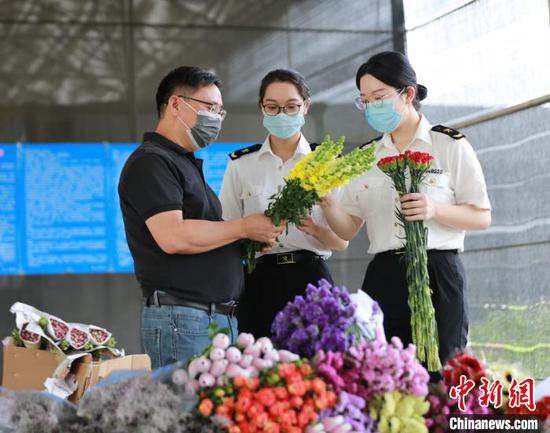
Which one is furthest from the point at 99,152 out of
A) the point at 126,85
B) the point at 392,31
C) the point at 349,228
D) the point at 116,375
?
the point at 116,375

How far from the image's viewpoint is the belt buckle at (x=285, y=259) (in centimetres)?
303

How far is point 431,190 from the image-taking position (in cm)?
274

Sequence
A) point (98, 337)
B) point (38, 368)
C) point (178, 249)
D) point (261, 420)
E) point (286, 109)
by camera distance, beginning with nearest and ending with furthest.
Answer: point (261, 420) → point (178, 249) → point (286, 109) → point (38, 368) → point (98, 337)

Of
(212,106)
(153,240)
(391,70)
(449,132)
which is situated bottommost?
(153,240)

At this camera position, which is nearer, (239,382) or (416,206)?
(239,382)

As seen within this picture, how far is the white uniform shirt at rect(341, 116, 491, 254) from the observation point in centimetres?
275

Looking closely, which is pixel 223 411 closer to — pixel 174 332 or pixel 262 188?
pixel 174 332

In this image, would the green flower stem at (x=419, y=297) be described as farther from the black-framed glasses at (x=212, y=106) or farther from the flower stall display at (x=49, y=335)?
the flower stall display at (x=49, y=335)

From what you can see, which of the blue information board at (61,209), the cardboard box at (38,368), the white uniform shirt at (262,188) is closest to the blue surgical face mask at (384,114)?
the white uniform shirt at (262,188)

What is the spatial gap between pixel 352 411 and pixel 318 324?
0.72ft

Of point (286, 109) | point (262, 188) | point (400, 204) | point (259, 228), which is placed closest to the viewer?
point (259, 228)

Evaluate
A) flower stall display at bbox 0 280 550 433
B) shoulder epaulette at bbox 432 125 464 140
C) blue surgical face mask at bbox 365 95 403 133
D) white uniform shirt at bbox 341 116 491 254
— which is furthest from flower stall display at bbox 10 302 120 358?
flower stall display at bbox 0 280 550 433

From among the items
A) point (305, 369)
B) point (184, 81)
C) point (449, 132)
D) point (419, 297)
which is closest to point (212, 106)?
point (184, 81)

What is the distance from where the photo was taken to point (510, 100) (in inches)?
199
